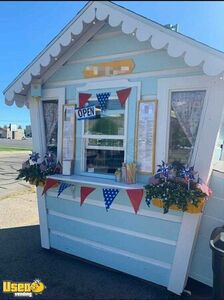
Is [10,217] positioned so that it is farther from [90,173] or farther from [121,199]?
[121,199]

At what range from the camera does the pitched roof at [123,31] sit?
308cm

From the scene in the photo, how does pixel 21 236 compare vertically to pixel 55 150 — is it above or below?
below

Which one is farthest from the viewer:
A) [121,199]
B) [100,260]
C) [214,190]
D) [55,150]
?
[55,150]

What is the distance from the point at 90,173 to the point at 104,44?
2.05 meters

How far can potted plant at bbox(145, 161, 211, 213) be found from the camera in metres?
3.15

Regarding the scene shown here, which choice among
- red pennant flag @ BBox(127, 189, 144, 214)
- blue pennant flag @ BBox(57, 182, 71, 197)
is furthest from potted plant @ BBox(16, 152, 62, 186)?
red pennant flag @ BBox(127, 189, 144, 214)

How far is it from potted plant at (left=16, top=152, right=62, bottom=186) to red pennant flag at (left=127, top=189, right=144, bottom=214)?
1503mm

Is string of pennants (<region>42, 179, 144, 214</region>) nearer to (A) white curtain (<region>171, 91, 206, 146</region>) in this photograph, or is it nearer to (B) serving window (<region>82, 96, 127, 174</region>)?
(B) serving window (<region>82, 96, 127, 174</region>)

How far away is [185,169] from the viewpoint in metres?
3.28

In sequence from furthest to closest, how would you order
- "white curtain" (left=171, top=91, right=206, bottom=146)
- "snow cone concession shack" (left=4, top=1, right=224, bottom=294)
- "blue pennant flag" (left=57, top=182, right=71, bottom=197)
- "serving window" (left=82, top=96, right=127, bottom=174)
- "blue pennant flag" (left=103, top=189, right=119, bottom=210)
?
"blue pennant flag" (left=57, top=182, right=71, bottom=197), "serving window" (left=82, top=96, right=127, bottom=174), "blue pennant flag" (left=103, top=189, right=119, bottom=210), "white curtain" (left=171, top=91, right=206, bottom=146), "snow cone concession shack" (left=4, top=1, right=224, bottom=294)

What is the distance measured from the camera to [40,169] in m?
4.48

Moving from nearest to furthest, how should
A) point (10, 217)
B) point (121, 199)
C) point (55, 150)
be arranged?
point (121, 199) → point (55, 150) → point (10, 217)

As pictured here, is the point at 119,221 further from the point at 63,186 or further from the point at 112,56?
the point at 112,56

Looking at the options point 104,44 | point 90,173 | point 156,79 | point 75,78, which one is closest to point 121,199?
point 90,173
